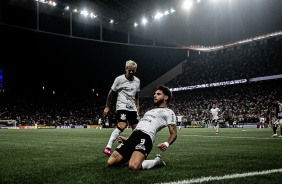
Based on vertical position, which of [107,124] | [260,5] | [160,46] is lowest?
[107,124]

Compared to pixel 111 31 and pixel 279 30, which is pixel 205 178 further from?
pixel 279 30

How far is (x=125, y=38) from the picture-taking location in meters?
39.2

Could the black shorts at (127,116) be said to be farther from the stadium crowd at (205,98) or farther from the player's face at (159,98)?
the stadium crowd at (205,98)

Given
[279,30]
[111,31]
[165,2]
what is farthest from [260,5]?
[111,31]

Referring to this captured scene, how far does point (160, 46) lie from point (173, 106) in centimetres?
1111

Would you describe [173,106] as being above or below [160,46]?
below

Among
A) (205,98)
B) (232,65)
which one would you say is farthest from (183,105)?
(232,65)

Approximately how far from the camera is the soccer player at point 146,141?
3766mm

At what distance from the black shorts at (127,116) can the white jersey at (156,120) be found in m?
1.73

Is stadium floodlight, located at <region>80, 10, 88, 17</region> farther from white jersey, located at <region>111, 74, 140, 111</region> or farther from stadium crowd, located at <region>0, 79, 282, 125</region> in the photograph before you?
white jersey, located at <region>111, 74, 140, 111</region>

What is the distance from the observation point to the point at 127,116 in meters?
6.17

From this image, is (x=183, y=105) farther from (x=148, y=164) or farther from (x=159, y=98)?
(x=148, y=164)

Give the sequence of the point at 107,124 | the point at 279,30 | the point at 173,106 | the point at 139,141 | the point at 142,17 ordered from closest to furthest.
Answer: the point at 139,141 → the point at 142,17 → the point at 107,124 → the point at 279,30 → the point at 173,106

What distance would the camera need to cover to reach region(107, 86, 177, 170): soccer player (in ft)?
12.4
